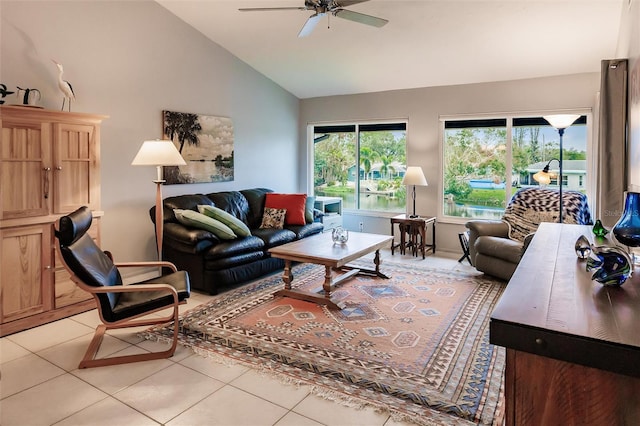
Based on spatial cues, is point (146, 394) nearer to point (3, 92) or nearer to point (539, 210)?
point (3, 92)

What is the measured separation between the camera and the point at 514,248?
429 cm

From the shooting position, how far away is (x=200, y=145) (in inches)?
211

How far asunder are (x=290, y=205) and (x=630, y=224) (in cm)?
438

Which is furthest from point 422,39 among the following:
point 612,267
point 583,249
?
point 612,267

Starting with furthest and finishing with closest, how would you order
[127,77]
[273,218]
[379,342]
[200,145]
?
[273,218], [200,145], [127,77], [379,342]

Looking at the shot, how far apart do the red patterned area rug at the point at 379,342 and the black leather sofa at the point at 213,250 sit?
199 mm

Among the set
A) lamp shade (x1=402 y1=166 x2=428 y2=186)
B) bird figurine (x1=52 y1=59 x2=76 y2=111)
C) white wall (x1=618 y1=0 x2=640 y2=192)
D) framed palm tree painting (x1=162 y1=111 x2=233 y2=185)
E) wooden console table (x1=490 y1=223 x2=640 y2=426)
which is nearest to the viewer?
wooden console table (x1=490 y1=223 x2=640 y2=426)

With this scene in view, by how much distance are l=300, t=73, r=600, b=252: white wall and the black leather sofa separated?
2179 mm

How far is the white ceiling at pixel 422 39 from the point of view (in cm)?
401

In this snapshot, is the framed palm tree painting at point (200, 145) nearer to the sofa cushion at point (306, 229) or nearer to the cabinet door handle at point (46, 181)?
the sofa cushion at point (306, 229)

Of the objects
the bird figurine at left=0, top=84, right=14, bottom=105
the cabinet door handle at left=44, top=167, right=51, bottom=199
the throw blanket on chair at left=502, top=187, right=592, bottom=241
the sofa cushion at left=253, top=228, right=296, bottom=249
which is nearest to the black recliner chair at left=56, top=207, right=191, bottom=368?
the cabinet door handle at left=44, top=167, right=51, bottom=199

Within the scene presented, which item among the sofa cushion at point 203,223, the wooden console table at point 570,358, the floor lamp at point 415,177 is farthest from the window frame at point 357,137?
the wooden console table at point 570,358

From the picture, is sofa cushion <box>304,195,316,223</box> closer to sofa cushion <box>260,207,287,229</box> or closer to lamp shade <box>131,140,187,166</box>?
sofa cushion <box>260,207,287,229</box>

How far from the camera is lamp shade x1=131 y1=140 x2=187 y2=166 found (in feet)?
12.7
